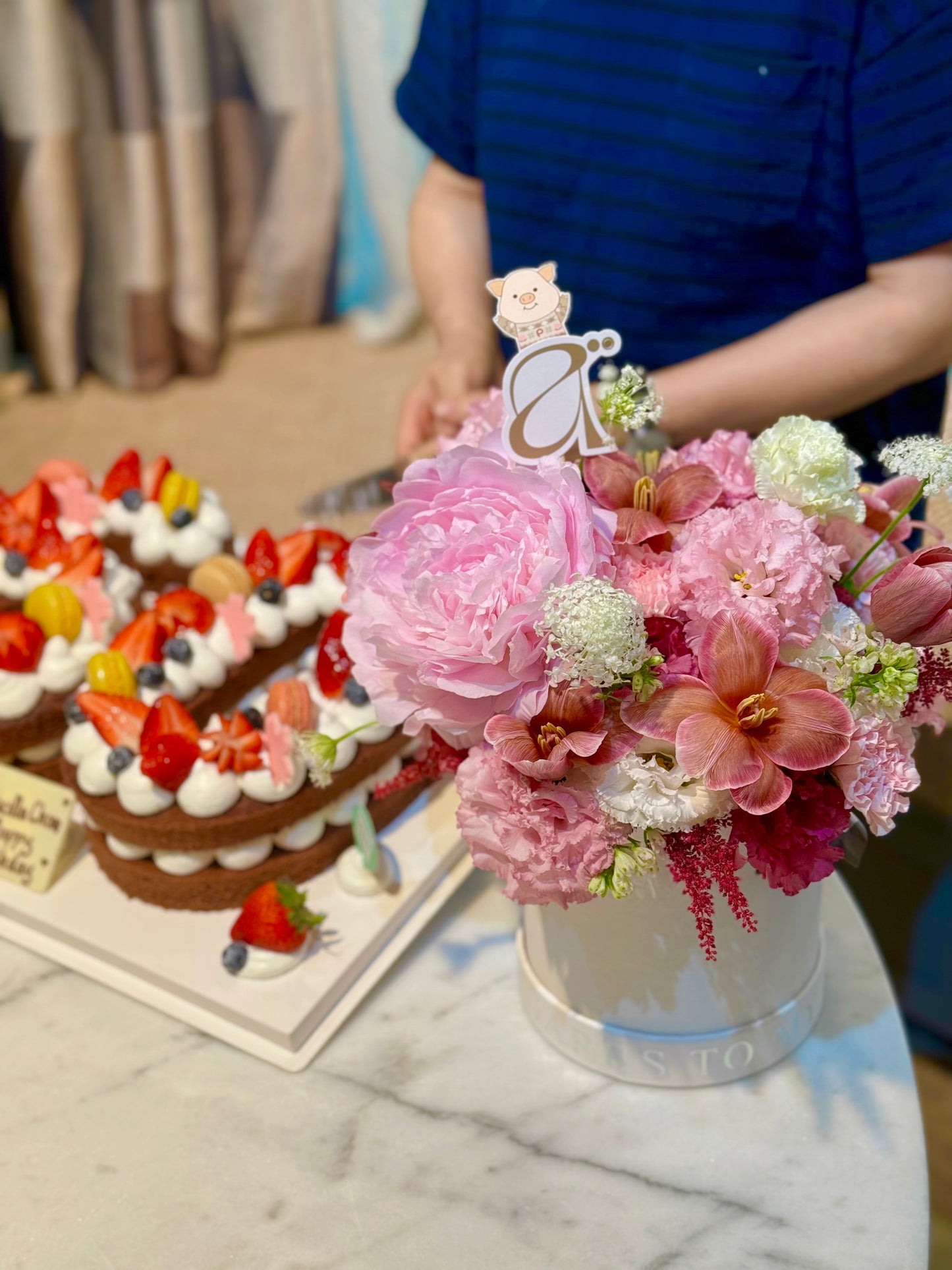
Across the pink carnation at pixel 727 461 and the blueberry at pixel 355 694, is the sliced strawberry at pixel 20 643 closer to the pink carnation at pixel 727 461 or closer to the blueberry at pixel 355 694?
the blueberry at pixel 355 694

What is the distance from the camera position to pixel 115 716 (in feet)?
3.57

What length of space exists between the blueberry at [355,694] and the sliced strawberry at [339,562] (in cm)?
19

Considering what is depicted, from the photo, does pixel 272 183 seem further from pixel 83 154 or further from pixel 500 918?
pixel 500 918

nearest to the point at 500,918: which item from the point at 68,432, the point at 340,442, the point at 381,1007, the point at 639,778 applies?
the point at 381,1007

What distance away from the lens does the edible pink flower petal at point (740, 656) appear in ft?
2.17

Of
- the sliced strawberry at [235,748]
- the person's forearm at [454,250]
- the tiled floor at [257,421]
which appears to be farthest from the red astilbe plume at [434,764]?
the tiled floor at [257,421]

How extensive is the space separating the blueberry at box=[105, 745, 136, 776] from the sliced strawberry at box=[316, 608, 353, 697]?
188mm

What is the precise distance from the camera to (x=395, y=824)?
115 cm

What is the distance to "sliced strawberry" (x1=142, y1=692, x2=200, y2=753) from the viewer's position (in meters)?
1.04

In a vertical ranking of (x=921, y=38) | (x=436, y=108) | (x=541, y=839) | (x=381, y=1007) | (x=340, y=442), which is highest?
(x=921, y=38)

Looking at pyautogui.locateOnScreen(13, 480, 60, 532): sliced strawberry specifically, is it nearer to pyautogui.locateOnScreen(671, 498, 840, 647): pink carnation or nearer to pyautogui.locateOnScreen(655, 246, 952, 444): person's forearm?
pyautogui.locateOnScreen(655, 246, 952, 444): person's forearm

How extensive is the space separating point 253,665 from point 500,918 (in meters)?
0.39

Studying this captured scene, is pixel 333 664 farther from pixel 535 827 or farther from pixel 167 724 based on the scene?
pixel 535 827

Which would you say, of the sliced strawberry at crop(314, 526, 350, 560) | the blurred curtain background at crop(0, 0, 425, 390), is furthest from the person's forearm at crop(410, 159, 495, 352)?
the blurred curtain background at crop(0, 0, 425, 390)
